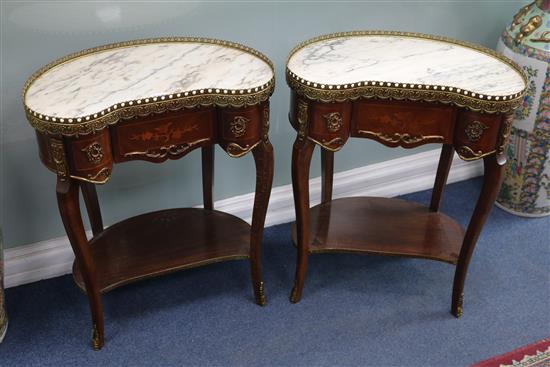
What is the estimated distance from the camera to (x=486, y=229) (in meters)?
2.55

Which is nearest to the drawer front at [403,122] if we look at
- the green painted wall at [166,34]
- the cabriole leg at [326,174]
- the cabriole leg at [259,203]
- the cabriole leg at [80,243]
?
the cabriole leg at [259,203]

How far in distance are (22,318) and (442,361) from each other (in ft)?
4.37

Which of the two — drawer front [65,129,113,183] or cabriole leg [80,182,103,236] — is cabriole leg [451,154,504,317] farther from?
cabriole leg [80,182,103,236]

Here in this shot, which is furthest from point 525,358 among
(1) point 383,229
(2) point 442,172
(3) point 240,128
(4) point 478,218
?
(3) point 240,128

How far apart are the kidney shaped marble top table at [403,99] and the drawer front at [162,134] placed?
0.28 meters

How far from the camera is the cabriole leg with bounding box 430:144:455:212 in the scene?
7.65 feet

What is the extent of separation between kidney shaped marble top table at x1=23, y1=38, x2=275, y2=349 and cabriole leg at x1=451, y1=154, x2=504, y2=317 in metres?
0.63

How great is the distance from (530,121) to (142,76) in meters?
1.51

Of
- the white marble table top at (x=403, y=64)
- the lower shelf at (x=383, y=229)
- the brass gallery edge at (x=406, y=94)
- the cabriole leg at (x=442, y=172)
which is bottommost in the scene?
the lower shelf at (x=383, y=229)

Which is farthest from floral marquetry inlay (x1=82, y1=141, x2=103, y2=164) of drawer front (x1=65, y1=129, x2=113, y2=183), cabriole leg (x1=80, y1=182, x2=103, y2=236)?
cabriole leg (x1=80, y1=182, x2=103, y2=236)

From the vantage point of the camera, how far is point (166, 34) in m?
2.04

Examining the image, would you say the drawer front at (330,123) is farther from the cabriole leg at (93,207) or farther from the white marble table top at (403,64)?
the cabriole leg at (93,207)

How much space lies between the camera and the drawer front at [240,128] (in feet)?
5.60

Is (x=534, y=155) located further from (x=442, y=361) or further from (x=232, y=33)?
(x=232, y=33)
